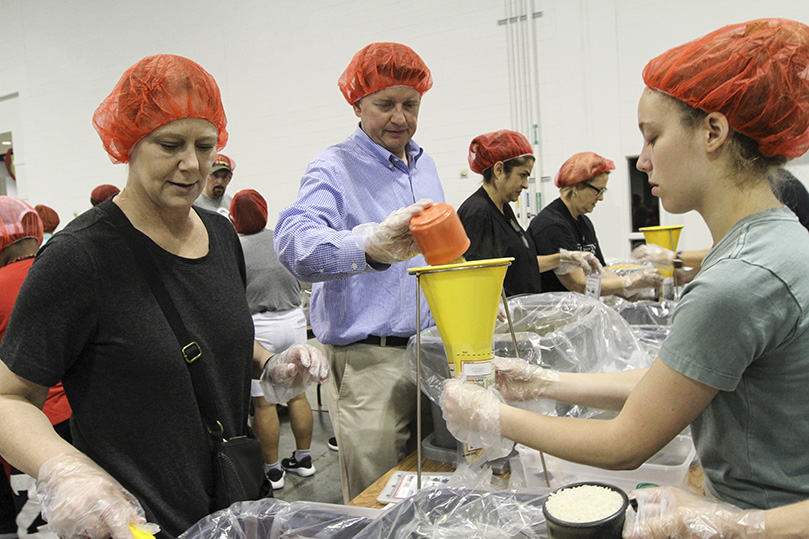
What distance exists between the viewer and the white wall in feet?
15.5

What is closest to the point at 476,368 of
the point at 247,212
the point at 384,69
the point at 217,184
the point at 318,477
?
the point at 384,69

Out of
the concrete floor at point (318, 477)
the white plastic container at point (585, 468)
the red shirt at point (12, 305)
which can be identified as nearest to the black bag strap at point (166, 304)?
the white plastic container at point (585, 468)

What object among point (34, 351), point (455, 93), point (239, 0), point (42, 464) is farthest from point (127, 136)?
point (239, 0)

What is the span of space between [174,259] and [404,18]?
15.9 ft

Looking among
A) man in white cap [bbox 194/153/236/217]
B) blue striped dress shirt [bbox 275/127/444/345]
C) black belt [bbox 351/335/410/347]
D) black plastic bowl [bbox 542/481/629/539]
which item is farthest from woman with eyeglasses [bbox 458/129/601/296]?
man in white cap [bbox 194/153/236/217]

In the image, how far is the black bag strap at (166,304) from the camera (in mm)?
1090

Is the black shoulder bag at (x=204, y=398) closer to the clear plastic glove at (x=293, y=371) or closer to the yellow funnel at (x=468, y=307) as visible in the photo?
the clear plastic glove at (x=293, y=371)

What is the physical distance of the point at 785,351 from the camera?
806 mm

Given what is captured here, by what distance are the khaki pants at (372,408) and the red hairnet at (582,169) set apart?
197 centimetres

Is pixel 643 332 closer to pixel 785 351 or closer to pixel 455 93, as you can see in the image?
pixel 785 351

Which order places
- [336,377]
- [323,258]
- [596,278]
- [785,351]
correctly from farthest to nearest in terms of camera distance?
1. [596,278]
2. [336,377]
3. [323,258]
4. [785,351]

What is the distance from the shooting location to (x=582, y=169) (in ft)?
10.5

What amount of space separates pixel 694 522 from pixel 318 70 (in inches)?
227

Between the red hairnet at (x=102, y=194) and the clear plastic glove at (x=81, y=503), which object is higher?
the red hairnet at (x=102, y=194)
